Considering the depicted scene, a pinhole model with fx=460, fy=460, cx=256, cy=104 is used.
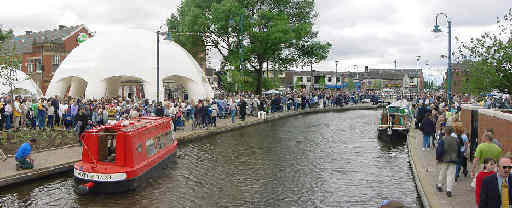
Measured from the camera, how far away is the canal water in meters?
12.2

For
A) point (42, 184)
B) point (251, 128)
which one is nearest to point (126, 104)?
point (251, 128)

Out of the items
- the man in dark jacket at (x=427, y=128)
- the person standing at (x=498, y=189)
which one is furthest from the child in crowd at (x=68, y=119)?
the person standing at (x=498, y=189)

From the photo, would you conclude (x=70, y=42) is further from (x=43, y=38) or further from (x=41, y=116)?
(x=41, y=116)

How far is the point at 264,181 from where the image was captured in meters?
14.3

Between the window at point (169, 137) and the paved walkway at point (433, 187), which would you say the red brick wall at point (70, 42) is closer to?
the window at point (169, 137)

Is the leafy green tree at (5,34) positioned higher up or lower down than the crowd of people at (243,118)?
higher up

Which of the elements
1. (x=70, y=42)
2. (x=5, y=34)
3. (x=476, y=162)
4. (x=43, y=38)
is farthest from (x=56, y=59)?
(x=476, y=162)

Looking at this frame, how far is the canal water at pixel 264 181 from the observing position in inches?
481

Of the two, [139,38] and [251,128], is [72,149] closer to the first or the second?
[251,128]

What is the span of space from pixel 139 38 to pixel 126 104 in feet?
57.4

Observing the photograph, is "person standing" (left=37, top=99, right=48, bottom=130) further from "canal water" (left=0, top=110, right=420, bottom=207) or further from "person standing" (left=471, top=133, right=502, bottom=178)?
"person standing" (left=471, top=133, right=502, bottom=178)

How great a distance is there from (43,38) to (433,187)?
68559 mm

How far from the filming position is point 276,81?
2076 inches

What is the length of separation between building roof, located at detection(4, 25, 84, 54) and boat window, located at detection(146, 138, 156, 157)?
51.3 m
